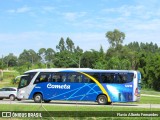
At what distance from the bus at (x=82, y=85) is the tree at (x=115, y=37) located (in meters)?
91.9

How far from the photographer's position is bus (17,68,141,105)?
31.1 meters

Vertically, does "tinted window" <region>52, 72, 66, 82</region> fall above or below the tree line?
below

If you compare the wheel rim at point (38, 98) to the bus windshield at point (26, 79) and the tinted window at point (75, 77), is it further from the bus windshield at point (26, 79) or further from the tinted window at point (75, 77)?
the tinted window at point (75, 77)

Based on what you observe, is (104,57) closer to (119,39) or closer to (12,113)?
(119,39)

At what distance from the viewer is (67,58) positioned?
428ft

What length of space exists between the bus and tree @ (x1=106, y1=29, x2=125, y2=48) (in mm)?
91910

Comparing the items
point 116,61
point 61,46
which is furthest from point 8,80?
point 61,46

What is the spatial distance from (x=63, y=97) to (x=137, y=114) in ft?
54.8

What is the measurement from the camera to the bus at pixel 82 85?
102 feet

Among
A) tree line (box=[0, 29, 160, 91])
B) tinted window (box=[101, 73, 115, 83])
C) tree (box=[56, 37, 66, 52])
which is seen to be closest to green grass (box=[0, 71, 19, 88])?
tree line (box=[0, 29, 160, 91])

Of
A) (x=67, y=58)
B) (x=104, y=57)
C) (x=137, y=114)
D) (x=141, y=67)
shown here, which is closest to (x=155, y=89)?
(x=141, y=67)

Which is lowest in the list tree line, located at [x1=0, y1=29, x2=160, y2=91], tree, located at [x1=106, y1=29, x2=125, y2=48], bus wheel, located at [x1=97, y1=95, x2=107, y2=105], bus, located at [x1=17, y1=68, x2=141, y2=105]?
bus wheel, located at [x1=97, y1=95, x2=107, y2=105]

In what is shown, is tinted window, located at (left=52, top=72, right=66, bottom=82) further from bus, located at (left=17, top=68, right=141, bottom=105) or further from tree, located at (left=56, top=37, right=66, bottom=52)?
tree, located at (left=56, top=37, right=66, bottom=52)

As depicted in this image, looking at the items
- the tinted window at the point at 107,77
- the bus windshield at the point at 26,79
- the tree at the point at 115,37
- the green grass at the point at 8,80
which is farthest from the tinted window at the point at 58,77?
the tree at the point at 115,37
